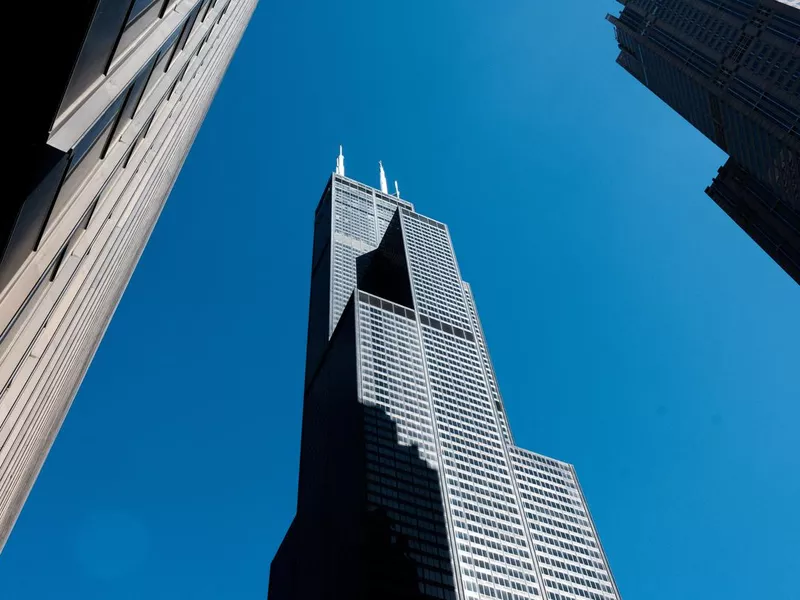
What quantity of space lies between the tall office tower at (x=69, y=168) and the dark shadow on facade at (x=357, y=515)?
96942 mm

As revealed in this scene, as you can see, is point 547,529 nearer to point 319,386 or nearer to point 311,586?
point 311,586

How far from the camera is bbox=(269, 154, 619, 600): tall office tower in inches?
4633

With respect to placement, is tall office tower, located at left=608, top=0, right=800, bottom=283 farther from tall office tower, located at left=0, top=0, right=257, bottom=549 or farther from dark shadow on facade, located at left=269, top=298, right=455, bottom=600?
tall office tower, located at left=0, top=0, right=257, bottom=549

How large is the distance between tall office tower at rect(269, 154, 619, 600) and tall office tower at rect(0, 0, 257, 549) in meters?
96.9

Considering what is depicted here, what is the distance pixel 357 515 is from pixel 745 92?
10107 cm

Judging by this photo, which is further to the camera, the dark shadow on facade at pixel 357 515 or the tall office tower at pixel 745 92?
the dark shadow on facade at pixel 357 515

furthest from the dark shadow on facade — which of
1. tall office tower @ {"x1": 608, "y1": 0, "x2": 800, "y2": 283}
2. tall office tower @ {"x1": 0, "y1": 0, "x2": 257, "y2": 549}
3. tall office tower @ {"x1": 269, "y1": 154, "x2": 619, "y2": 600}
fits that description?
tall office tower @ {"x1": 0, "y1": 0, "x2": 257, "y2": 549}

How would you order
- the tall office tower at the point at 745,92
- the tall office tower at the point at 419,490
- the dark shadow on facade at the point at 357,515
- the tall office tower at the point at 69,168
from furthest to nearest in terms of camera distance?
the tall office tower at the point at 419,490 < the dark shadow on facade at the point at 357,515 < the tall office tower at the point at 745,92 < the tall office tower at the point at 69,168

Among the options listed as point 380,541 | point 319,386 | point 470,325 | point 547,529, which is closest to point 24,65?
point 380,541

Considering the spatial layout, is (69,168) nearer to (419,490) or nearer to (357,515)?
(357,515)

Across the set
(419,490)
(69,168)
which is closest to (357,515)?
(419,490)

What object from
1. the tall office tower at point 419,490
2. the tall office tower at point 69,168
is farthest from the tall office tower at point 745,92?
the tall office tower at point 69,168

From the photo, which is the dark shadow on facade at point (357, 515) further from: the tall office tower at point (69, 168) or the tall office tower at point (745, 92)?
the tall office tower at point (69, 168)

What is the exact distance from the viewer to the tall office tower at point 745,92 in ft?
313
